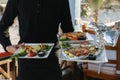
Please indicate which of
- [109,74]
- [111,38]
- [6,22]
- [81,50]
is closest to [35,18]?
[6,22]

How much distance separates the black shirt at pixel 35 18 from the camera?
1.13 m

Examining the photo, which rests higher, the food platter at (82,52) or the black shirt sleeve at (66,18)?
the black shirt sleeve at (66,18)

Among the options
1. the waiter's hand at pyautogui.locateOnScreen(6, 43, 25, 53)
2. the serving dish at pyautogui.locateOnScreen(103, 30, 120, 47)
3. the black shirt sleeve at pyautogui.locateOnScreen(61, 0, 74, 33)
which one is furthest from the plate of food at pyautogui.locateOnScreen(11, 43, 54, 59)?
the serving dish at pyautogui.locateOnScreen(103, 30, 120, 47)

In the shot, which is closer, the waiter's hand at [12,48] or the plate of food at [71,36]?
the waiter's hand at [12,48]

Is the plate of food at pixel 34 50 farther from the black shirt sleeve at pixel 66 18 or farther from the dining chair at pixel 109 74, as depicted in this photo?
the dining chair at pixel 109 74

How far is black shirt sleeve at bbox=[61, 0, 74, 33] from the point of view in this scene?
119 centimetres

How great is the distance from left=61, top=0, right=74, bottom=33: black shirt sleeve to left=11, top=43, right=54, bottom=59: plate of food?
16 centimetres

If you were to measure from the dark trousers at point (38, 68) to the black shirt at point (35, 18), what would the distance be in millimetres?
87

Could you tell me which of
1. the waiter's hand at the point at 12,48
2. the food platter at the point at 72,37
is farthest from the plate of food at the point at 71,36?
the waiter's hand at the point at 12,48

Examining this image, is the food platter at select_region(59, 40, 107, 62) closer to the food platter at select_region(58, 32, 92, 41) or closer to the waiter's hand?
the food platter at select_region(58, 32, 92, 41)

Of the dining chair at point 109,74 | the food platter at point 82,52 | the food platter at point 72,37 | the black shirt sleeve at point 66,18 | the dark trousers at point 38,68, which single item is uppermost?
the black shirt sleeve at point 66,18

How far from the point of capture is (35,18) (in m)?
Answer: 1.13

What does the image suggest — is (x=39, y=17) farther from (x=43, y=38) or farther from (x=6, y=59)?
(x=6, y=59)

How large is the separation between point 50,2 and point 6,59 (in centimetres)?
103
